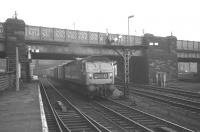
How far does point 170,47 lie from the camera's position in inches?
1474

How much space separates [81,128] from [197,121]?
17.0 ft

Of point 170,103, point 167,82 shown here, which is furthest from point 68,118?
point 167,82

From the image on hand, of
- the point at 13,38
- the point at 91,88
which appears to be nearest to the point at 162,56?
the point at 13,38

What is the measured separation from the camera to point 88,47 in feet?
107

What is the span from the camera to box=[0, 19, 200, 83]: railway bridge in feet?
92.1

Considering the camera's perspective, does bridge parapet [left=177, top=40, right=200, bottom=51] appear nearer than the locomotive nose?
No

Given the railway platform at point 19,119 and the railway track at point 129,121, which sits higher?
the railway platform at point 19,119

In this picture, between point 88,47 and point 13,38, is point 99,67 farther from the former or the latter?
point 88,47

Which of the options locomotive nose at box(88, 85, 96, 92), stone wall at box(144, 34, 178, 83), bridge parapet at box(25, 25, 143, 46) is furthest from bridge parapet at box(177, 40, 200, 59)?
locomotive nose at box(88, 85, 96, 92)

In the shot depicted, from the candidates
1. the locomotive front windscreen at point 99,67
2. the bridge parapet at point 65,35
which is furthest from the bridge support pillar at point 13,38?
the locomotive front windscreen at point 99,67

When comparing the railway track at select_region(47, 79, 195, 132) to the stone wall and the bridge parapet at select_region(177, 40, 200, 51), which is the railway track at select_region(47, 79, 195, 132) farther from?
the bridge parapet at select_region(177, 40, 200, 51)

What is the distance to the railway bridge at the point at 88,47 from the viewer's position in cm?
2808

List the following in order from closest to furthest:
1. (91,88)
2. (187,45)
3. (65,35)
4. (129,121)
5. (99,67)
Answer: (129,121), (91,88), (99,67), (65,35), (187,45)

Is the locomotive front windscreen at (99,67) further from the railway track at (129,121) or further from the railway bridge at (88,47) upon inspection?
the railway track at (129,121)
